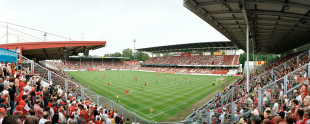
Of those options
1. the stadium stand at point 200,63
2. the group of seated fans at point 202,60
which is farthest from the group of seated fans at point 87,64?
the stadium stand at point 200,63

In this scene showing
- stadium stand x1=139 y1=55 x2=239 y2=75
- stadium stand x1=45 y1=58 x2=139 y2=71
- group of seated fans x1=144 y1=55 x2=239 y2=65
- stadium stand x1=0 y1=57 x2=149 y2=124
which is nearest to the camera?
stadium stand x1=0 y1=57 x2=149 y2=124

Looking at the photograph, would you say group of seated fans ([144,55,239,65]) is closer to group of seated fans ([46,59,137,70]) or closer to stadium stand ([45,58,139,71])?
stadium stand ([45,58,139,71])

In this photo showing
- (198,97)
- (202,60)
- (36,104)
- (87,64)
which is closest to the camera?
(36,104)

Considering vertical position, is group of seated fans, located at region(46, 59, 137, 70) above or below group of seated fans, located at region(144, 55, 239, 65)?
below

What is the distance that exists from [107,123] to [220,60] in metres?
55.2

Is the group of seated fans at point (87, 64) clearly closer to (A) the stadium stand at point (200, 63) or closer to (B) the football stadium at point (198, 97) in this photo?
(A) the stadium stand at point (200, 63)

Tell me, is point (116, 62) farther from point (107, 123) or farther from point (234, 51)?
point (107, 123)

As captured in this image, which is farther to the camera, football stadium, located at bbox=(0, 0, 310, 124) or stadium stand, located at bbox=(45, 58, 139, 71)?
stadium stand, located at bbox=(45, 58, 139, 71)

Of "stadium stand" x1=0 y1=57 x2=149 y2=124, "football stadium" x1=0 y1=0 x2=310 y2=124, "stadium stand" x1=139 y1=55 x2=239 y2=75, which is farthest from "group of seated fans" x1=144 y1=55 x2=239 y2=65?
"stadium stand" x1=0 y1=57 x2=149 y2=124

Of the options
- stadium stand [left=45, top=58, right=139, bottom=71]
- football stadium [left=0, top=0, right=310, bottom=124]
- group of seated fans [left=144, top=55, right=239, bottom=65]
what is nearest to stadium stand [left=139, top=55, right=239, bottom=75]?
group of seated fans [left=144, top=55, right=239, bottom=65]

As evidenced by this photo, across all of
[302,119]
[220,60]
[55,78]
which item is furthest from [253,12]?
[220,60]

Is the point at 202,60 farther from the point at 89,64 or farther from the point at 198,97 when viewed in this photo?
the point at 89,64

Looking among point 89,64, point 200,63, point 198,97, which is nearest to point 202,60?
point 200,63

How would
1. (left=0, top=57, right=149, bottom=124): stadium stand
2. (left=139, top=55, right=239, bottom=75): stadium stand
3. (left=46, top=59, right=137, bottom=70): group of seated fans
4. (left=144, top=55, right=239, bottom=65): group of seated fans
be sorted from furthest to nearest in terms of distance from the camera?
(left=46, top=59, right=137, bottom=70): group of seated fans, (left=144, top=55, right=239, bottom=65): group of seated fans, (left=139, top=55, right=239, bottom=75): stadium stand, (left=0, top=57, right=149, bottom=124): stadium stand
